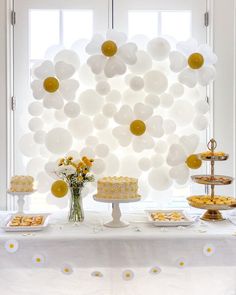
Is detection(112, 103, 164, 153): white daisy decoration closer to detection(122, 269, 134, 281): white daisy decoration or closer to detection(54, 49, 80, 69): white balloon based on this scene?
detection(54, 49, 80, 69): white balloon

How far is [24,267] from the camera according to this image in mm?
1761

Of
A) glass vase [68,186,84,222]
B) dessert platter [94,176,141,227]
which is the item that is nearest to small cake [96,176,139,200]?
dessert platter [94,176,141,227]

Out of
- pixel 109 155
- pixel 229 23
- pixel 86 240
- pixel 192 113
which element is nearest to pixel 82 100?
pixel 109 155

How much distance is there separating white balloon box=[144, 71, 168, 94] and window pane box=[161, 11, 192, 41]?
359 millimetres

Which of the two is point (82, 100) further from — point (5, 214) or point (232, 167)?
point (232, 167)

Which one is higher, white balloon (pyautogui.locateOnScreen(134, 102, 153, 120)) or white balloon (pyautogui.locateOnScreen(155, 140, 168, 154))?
white balloon (pyautogui.locateOnScreen(134, 102, 153, 120))

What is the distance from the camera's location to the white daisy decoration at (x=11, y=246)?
173 centimetres

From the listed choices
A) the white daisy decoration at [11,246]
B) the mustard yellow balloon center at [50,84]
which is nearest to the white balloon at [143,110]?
the mustard yellow balloon center at [50,84]

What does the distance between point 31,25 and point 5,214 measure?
1.07 metres

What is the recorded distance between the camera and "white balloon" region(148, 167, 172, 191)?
2320mm

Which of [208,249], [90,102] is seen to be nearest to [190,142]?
[90,102]

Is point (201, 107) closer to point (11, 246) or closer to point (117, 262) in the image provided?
point (117, 262)

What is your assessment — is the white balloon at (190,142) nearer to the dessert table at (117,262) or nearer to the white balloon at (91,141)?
the white balloon at (91,141)

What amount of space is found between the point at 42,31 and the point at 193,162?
1.11 m
